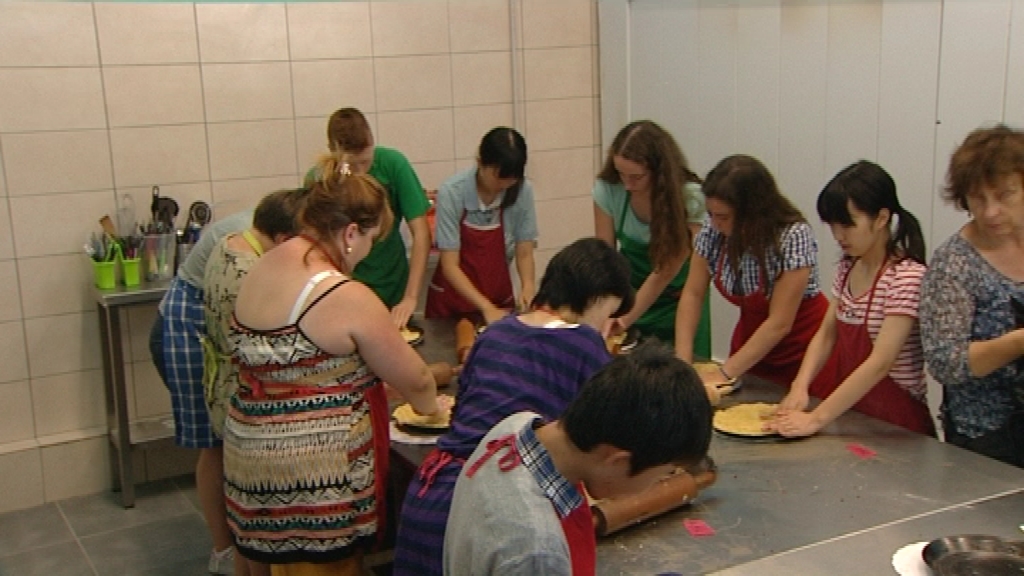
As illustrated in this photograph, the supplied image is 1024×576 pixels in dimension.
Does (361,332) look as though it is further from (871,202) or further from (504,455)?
(871,202)

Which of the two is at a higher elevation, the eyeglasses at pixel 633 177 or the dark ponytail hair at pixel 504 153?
the dark ponytail hair at pixel 504 153

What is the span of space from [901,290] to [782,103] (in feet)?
6.49

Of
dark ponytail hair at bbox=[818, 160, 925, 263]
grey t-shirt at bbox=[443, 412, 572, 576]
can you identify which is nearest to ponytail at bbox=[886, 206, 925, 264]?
dark ponytail hair at bbox=[818, 160, 925, 263]

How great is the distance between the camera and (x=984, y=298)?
2539mm

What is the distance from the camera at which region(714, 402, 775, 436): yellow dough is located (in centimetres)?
268

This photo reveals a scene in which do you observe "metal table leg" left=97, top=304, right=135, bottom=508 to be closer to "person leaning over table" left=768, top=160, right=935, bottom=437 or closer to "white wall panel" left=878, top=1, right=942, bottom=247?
"person leaning over table" left=768, top=160, right=935, bottom=437

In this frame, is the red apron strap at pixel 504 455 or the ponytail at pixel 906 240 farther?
the ponytail at pixel 906 240

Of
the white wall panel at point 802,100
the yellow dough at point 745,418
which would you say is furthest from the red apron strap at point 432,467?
the white wall panel at point 802,100

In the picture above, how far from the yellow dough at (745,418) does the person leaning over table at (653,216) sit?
0.61m

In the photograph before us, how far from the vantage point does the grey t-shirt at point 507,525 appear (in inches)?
58.4

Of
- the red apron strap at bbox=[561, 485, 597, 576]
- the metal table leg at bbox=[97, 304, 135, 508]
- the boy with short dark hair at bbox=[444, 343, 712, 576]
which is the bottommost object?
the metal table leg at bbox=[97, 304, 135, 508]

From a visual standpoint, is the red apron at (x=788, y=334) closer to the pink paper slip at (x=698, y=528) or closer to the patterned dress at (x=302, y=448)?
the pink paper slip at (x=698, y=528)

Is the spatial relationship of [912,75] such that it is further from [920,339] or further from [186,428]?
[186,428]

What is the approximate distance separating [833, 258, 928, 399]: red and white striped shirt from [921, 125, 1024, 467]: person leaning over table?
77 mm
